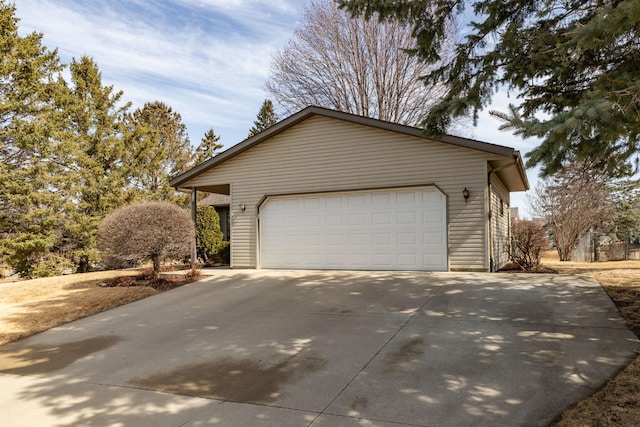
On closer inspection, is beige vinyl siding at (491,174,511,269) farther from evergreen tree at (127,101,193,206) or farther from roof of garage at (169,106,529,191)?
evergreen tree at (127,101,193,206)

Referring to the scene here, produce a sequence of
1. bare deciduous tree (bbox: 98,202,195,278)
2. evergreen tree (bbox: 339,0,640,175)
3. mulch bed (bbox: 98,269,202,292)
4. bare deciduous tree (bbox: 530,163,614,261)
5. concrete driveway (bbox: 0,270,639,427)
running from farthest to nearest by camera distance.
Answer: bare deciduous tree (bbox: 530,163,614,261), mulch bed (bbox: 98,269,202,292), bare deciduous tree (bbox: 98,202,195,278), evergreen tree (bbox: 339,0,640,175), concrete driveway (bbox: 0,270,639,427)

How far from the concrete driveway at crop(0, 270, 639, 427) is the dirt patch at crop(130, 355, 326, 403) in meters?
0.02

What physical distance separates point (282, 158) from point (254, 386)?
913 centimetres

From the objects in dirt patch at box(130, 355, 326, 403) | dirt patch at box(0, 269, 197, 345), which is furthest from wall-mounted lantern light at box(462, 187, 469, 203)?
dirt patch at box(0, 269, 197, 345)

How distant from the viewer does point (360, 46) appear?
2045 centimetres

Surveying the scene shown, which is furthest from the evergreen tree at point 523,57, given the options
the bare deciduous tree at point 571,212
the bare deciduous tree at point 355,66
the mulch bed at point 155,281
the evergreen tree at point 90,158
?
the evergreen tree at point 90,158

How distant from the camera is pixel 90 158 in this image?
19.2 m

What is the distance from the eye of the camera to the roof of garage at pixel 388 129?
9.80 meters

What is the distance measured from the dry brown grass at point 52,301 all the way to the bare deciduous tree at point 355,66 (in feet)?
46.9

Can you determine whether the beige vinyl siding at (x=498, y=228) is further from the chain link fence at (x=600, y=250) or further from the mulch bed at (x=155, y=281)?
the mulch bed at (x=155, y=281)

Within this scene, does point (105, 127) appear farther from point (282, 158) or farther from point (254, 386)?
point (254, 386)

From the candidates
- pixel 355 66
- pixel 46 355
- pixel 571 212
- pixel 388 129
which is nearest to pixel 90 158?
pixel 355 66

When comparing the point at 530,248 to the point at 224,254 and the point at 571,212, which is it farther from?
the point at 224,254

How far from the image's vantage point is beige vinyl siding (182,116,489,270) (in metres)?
10.2
